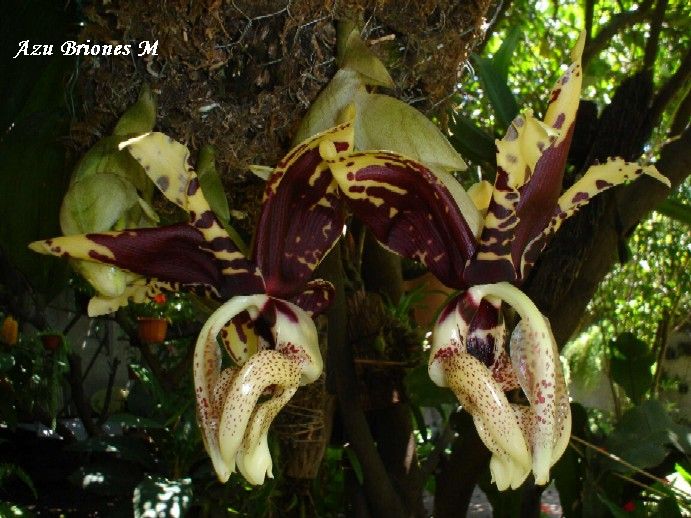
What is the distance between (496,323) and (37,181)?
35 centimetres

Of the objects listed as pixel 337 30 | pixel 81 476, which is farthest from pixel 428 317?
pixel 337 30

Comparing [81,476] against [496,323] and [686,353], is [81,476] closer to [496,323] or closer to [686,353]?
[496,323]

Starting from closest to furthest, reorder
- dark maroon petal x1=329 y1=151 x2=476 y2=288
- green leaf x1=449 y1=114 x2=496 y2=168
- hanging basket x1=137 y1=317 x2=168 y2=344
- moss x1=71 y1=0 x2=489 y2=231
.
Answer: dark maroon petal x1=329 y1=151 x2=476 y2=288, moss x1=71 y1=0 x2=489 y2=231, green leaf x1=449 y1=114 x2=496 y2=168, hanging basket x1=137 y1=317 x2=168 y2=344

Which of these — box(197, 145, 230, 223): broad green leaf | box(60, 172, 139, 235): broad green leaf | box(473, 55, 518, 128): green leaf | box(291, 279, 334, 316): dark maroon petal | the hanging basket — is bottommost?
box(291, 279, 334, 316): dark maroon petal

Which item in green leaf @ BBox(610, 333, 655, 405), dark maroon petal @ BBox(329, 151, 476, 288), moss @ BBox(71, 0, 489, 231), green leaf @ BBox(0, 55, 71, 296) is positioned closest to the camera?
dark maroon petal @ BBox(329, 151, 476, 288)

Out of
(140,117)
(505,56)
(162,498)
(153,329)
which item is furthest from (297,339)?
(153,329)

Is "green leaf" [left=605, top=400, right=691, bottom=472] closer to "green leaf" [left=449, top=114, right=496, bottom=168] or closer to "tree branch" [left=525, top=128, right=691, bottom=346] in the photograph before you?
"tree branch" [left=525, top=128, right=691, bottom=346]

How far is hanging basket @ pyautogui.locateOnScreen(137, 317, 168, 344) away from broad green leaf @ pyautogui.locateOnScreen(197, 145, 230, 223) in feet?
4.94

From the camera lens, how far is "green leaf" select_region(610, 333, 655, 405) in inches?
51.1

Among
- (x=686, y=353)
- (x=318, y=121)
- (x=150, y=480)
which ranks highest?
(x=686, y=353)

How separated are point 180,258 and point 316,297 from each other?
8 cm

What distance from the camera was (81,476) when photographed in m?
1.29

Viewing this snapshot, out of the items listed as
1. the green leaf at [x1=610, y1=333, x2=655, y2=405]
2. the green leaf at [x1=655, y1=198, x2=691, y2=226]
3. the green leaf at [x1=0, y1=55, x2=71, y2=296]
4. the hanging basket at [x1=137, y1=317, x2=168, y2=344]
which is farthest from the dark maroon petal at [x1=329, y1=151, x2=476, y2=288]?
the hanging basket at [x1=137, y1=317, x2=168, y2=344]

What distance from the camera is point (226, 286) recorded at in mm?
346
